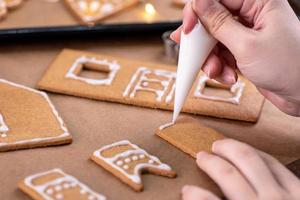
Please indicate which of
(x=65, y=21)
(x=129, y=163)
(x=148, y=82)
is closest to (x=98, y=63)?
Result: (x=148, y=82)

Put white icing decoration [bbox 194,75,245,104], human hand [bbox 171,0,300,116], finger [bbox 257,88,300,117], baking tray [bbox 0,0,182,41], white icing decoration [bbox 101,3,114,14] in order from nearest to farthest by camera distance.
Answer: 1. human hand [bbox 171,0,300,116]
2. finger [bbox 257,88,300,117]
3. white icing decoration [bbox 194,75,245,104]
4. baking tray [bbox 0,0,182,41]
5. white icing decoration [bbox 101,3,114,14]

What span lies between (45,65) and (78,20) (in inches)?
9.9

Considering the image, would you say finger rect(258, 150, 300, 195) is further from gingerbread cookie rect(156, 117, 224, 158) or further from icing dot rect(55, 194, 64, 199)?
icing dot rect(55, 194, 64, 199)

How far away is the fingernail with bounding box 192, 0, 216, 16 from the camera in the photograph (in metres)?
1.27

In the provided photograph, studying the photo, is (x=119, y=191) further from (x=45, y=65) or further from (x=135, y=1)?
(x=135, y=1)

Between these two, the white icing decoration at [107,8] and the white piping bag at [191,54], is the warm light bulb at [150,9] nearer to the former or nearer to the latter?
the white icing decoration at [107,8]

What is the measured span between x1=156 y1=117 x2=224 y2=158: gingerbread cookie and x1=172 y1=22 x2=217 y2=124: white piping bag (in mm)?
92

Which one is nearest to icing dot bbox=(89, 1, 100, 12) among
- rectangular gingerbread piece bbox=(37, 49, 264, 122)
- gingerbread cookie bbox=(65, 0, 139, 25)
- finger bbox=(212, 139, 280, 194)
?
gingerbread cookie bbox=(65, 0, 139, 25)

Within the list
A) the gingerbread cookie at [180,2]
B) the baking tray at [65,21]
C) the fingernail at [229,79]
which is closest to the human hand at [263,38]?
the fingernail at [229,79]

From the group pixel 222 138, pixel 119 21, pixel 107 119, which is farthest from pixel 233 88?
pixel 119 21

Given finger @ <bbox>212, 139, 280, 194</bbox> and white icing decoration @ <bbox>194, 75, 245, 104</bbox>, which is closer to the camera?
finger @ <bbox>212, 139, 280, 194</bbox>

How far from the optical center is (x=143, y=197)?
1195 mm

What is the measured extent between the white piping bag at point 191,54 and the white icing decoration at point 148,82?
0.67 feet

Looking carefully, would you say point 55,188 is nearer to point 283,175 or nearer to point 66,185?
point 66,185
